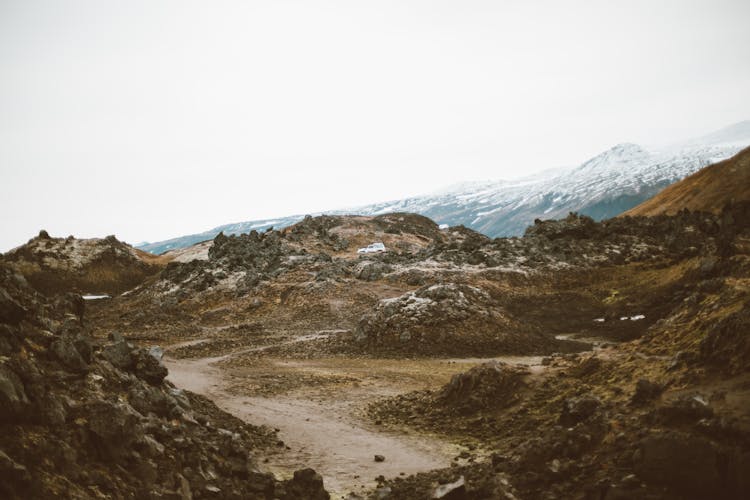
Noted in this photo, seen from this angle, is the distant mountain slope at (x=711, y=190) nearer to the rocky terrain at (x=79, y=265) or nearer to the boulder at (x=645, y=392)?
the boulder at (x=645, y=392)

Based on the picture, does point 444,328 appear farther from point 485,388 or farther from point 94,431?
point 94,431

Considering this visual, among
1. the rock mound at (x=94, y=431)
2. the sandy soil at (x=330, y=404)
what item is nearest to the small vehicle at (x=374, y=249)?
the sandy soil at (x=330, y=404)

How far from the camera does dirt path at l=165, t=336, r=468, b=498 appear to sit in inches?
459

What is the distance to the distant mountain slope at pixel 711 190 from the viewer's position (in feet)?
247

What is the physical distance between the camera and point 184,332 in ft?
110

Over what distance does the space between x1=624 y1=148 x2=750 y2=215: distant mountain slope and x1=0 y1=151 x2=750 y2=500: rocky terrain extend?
51.5 meters

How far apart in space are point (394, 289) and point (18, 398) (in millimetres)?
34678

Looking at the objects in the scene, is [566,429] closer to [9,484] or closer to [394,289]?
[9,484]

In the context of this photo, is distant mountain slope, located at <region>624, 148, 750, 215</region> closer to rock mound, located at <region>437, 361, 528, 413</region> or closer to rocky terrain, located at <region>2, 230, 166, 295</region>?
rock mound, located at <region>437, 361, 528, 413</region>

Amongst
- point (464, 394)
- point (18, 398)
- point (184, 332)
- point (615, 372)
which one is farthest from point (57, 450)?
point (184, 332)

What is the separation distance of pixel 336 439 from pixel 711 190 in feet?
296

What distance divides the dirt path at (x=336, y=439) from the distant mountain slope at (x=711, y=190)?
7545cm

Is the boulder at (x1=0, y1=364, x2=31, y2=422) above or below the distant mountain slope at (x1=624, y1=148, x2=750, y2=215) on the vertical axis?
above

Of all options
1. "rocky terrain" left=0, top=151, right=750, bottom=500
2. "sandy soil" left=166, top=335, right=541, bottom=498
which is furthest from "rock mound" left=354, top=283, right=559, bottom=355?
"sandy soil" left=166, top=335, right=541, bottom=498
